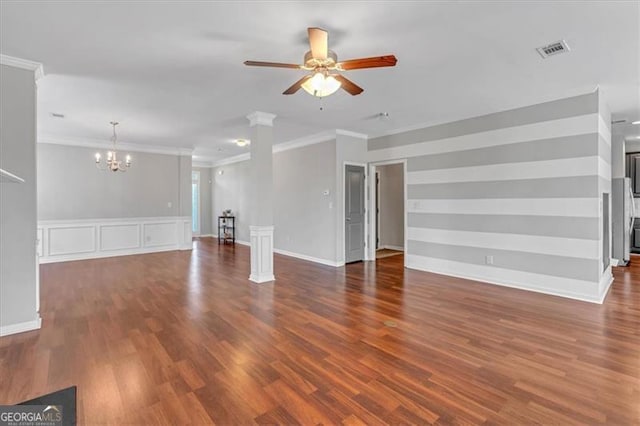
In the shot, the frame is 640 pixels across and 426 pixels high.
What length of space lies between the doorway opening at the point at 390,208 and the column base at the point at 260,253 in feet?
12.7

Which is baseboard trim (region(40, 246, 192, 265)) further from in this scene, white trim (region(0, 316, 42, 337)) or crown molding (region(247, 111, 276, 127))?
crown molding (region(247, 111, 276, 127))

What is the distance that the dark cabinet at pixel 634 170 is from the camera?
740 cm

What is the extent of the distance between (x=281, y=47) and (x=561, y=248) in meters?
4.35

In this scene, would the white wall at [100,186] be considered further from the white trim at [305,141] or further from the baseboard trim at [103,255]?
the white trim at [305,141]

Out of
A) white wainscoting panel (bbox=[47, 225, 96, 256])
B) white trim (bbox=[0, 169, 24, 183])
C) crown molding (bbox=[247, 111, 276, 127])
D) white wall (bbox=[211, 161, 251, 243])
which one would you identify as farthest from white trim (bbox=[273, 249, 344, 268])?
white trim (bbox=[0, 169, 24, 183])

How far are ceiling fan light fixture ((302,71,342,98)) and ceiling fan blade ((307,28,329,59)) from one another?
169 mm

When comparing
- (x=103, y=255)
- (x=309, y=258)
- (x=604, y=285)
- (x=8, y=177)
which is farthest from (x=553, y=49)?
(x=103, y=255)

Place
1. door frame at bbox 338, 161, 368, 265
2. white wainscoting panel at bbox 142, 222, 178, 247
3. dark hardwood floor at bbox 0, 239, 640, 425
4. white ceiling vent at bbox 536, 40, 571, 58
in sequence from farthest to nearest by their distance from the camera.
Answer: white wainscoting panel at bbox 142, 222, 178, 247, door frame at bbox 338, 161, 368, 265, white ceiling vent at bbox 536, 40, 571, 58, dark hardwood floor at bbox 0, 239, 640, 425

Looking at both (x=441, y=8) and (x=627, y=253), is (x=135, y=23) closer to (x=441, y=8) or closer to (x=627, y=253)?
(x=441, y=8)

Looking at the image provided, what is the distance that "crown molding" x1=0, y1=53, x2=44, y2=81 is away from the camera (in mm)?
3088

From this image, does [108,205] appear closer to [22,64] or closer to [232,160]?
[232,160]

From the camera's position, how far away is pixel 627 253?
630cm

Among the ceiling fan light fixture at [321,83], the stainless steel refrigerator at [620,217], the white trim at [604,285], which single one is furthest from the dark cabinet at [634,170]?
the ceiling fan light fixture at [321,83]

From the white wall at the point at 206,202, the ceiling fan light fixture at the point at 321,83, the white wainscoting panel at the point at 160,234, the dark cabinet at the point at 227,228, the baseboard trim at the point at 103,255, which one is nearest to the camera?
the ceiling fan light fixture at the point at 321,83
